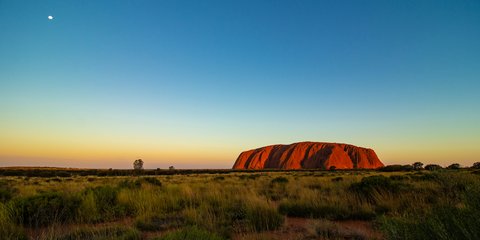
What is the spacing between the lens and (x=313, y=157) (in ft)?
402

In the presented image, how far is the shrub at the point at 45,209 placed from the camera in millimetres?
7691

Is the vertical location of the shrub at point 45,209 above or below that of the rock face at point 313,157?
below

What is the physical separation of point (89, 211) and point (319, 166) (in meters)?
114

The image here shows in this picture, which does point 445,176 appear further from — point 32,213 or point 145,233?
point 32,213

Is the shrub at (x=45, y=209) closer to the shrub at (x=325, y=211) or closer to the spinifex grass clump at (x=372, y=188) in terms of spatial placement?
the shrub at (x=325, y=211)

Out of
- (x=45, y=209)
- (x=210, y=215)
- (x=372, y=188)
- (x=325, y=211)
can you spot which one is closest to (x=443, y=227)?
(x=210, y=215)

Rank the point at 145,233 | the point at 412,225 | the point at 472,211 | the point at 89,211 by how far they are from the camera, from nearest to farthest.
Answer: the point at 472,211 → the point at 412,225 → the point at 145,233 → the point at 89,211

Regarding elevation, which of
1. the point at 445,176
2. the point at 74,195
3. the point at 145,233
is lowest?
the point at 145,233

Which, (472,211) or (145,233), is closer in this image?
(472,211)

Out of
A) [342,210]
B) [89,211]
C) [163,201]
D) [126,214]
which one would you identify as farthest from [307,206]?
[89,211]

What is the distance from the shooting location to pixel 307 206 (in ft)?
29.6

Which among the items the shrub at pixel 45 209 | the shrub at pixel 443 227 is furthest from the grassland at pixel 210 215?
the shrub at pixel 443 227

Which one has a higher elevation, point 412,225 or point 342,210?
point 412,225

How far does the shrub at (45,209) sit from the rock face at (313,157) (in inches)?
4335
